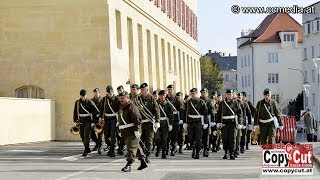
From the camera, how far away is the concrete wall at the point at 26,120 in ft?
83.5

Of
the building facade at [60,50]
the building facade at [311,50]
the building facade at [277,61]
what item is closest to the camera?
the building facade at [60,50]

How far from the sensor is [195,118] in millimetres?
19562

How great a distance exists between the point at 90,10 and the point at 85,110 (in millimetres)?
11592

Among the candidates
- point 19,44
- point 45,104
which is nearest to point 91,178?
point 45,104

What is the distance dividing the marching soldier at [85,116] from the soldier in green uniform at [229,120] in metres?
3.71

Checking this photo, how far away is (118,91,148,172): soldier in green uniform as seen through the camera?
15.1m

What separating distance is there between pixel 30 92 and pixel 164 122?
1274 cm

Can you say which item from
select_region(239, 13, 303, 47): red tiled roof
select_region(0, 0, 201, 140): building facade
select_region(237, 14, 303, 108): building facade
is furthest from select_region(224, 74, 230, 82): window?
select_region(0, 0, 201, 140): building facade

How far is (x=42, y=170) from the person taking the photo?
1562 cm

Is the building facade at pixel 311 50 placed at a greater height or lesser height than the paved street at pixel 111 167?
greater

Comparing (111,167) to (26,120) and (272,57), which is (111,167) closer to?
(26,120)

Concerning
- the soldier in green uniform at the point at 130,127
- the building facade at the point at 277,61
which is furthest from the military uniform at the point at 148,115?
the building facade at the point at 277,61

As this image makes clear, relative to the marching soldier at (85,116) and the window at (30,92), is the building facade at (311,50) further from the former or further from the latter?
the marching soldier at (85,116)

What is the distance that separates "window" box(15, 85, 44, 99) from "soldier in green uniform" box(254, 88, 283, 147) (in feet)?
47.1
